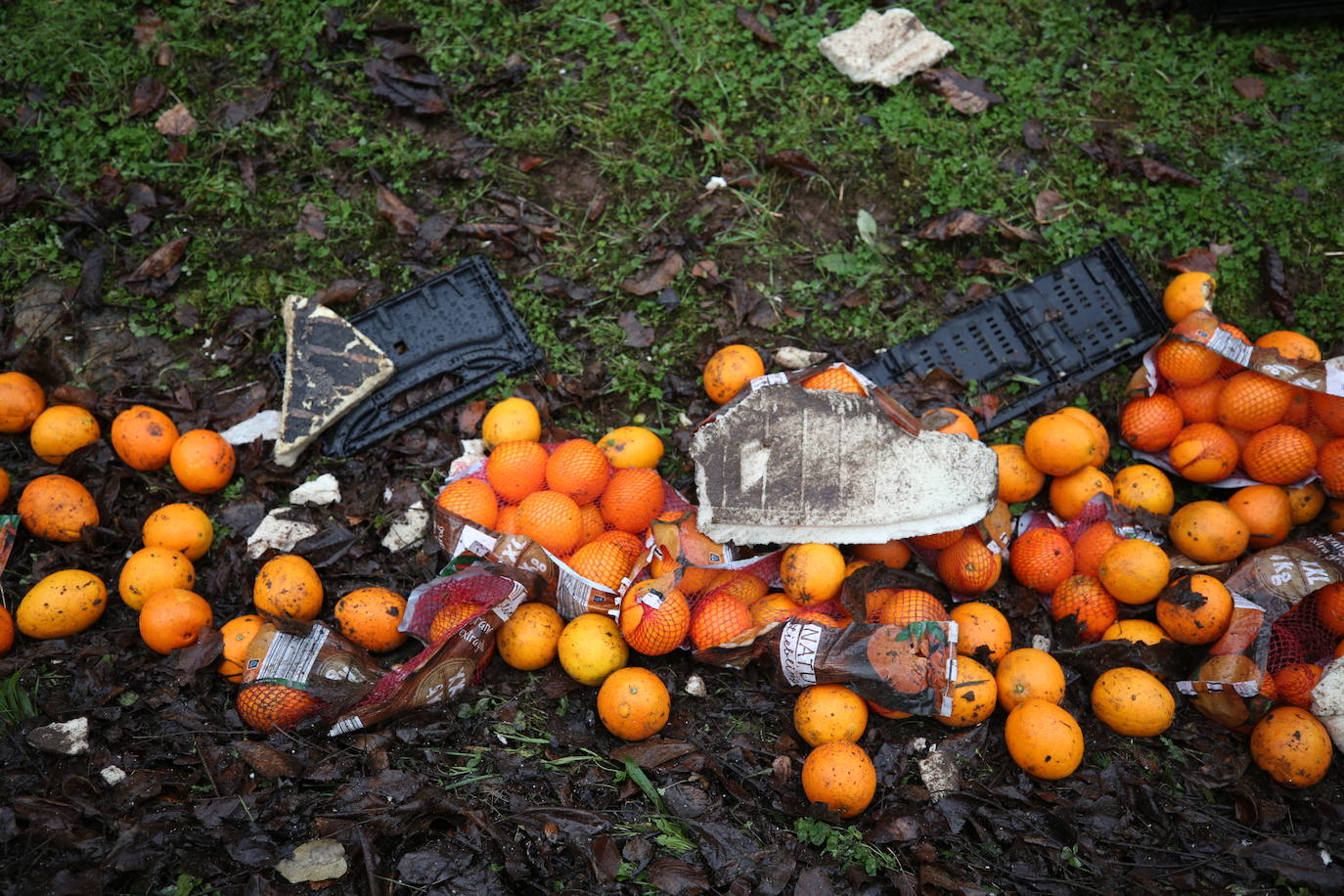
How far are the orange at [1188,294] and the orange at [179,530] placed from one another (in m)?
5.40

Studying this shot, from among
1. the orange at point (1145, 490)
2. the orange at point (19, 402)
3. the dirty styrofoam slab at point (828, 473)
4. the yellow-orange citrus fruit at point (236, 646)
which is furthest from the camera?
the orange at point (19, 402)

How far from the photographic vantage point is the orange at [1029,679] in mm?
3773

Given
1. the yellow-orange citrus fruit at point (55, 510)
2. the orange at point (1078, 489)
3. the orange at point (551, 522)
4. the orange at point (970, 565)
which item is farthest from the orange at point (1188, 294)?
the yellow-orange citrus fruit at point (55, 510)

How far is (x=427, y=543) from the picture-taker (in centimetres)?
444

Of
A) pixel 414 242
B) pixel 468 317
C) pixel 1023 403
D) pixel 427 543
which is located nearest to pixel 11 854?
pixel 427 543

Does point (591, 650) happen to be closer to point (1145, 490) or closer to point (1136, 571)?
point (1136, 571)

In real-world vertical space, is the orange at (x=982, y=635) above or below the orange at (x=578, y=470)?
below

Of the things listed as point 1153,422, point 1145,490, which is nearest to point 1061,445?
point 1145,490

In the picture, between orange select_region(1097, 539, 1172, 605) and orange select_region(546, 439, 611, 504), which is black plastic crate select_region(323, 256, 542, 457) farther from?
orange select_region(1097, 539, 1172, 605)

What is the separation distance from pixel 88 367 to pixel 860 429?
4.44 metres

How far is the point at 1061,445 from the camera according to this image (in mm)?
4281

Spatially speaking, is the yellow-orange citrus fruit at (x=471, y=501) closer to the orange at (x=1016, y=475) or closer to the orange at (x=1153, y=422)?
the orange at (x=1016, y=475)

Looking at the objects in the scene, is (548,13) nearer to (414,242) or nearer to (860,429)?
(414,242)

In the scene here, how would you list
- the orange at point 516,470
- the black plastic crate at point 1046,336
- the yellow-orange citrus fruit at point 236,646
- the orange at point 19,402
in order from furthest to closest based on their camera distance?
1. the black plastic crate at point 1046,336
2. the orange at point 19,402
3. the orange at point 516,470
4. the yellow-orange citrus fruit at point 236,646
